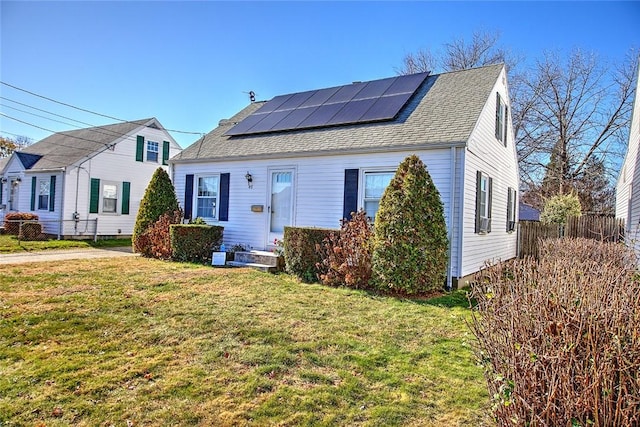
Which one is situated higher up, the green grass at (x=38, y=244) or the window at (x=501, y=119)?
the window at (x=501, y=119)

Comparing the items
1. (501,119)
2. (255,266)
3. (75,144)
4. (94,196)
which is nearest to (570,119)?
(501,119)

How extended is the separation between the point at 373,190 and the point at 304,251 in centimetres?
215

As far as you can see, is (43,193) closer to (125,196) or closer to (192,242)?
(125,196)

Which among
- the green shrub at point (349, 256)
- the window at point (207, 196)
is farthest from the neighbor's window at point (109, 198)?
the green shrub at point (349, 256)

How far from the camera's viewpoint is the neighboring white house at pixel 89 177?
16.2m

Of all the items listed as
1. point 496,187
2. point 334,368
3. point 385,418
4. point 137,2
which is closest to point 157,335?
point 334,368

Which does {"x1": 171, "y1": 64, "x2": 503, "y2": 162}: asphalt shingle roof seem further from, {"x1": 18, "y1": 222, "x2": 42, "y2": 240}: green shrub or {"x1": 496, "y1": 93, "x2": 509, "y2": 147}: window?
{"x1": 18, "y1": 222, "x2": 42, "y2": 240}: green shrub

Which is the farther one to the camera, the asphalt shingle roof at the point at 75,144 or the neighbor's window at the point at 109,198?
the neighbor's window at the point at 109,198

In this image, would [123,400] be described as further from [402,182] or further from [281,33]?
[281,33]

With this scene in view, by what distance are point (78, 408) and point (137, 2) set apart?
9.97m

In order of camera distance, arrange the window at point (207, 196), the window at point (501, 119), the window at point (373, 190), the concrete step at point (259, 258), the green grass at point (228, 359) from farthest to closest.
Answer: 1. the window at point (207, 196)
2. the window at point (501, 119)
3. the concrete step at point (259, 258)
4. the window at point (373, 190)
5. the green grass at point (228, 359)

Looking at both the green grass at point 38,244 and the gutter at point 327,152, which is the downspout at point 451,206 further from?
the green grass at point 38,244

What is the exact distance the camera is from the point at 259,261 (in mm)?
9984

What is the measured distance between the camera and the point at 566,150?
25453 millimetres
